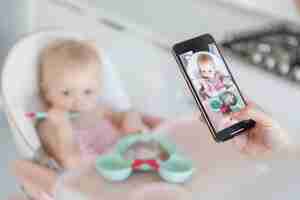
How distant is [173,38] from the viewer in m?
1.53

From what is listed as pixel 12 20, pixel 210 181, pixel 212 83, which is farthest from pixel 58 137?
pixel 12 20

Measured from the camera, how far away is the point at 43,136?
1208 mm

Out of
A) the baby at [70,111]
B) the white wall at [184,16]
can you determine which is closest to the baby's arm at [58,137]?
the baby at [70,111]

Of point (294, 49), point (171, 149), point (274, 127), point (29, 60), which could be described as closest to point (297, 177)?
point (274, 127)

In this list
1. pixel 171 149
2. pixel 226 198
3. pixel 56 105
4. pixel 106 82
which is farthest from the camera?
pixel 106 82

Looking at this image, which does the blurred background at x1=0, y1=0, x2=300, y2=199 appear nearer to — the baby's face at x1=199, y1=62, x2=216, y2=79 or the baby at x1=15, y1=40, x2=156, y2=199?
the baby at x1=15, y1=40, x2=156, y2=199

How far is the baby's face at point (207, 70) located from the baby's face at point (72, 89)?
50 centimetres

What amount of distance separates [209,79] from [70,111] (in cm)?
53

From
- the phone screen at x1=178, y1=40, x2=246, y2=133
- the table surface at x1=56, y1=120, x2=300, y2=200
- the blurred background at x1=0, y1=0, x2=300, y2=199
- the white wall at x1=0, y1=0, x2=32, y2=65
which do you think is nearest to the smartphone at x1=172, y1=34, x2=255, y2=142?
the phone screen at x1=178, y1=40, x2=246, y2=133

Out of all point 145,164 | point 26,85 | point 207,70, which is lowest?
point 145,164

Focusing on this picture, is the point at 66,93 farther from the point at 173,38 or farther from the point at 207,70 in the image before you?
the point at 207,70

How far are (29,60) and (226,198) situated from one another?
1.91ft

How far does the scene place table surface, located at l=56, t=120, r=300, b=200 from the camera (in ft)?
2.91

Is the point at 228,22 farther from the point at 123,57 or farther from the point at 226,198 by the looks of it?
the point at 226,198
